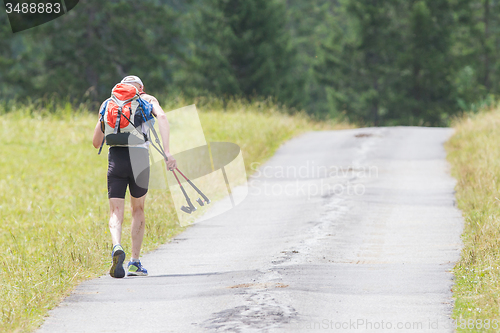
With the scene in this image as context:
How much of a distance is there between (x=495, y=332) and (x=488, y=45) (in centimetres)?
3918

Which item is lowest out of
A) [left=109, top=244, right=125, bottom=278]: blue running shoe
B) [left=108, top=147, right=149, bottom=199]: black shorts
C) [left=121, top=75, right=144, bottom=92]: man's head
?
[left=109, top=244, right=125, bottom=278]: blue running shoe

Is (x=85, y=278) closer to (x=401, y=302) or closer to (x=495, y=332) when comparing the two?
(x=401, y=302)

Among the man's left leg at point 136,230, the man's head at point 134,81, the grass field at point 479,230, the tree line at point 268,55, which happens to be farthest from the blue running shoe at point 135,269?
the tree line at point 268,55

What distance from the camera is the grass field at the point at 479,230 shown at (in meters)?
4.86

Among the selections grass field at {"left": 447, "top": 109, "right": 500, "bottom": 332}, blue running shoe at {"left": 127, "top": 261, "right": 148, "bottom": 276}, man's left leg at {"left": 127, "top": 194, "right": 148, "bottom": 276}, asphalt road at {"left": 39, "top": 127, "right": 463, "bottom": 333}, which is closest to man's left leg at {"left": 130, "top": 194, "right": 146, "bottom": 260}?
man's left leg at {"left": 127, "top": 194, "right": 148, "bottom": 276}

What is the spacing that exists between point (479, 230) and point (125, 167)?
4.12m

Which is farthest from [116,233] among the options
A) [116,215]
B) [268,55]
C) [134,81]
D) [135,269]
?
[268,55]

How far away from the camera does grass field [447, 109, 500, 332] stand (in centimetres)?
486

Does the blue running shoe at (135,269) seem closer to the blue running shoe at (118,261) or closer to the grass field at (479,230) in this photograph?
the blue running shoe at (118,261)

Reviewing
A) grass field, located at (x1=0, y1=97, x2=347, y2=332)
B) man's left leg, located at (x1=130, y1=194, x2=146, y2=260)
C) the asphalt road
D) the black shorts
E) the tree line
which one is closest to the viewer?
the asphalt road

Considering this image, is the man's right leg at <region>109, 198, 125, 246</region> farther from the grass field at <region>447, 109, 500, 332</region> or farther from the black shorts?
the grass field at <region>447, 109, 500, 332</region>

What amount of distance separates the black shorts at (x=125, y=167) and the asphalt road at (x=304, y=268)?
0.95 metres

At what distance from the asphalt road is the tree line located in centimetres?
1528

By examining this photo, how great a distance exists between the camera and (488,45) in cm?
4009
